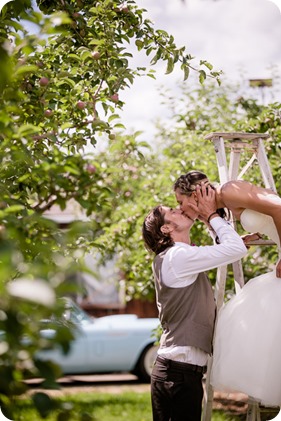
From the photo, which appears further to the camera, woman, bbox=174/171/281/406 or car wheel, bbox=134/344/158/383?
car wheel, bbox=134/344/158/383

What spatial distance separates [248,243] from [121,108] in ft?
2.82

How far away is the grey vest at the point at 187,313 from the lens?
2.60 meters

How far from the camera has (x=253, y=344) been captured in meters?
2.84

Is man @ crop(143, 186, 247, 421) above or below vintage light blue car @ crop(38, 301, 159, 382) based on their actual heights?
above

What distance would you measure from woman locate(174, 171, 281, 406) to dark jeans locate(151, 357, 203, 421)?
258mm

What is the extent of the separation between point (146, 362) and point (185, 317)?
15.6ft

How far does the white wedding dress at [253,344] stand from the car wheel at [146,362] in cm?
435

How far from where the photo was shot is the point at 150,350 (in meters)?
7.26

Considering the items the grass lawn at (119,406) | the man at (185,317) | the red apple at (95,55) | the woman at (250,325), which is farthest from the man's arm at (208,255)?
the grass lawn at (119,406)

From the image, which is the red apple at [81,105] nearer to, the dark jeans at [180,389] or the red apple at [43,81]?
the red apple at [43,81]

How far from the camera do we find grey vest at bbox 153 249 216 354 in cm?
260

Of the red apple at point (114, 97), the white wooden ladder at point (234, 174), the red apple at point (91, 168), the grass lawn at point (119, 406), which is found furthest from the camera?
the grass lawn at point (119, 406)

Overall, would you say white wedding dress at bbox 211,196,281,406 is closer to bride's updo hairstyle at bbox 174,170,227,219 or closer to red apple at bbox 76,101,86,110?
bride's updo hairstyle at bbox 174,170,227,219

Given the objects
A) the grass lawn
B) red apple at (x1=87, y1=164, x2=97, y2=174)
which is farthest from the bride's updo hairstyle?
the grass lawn
